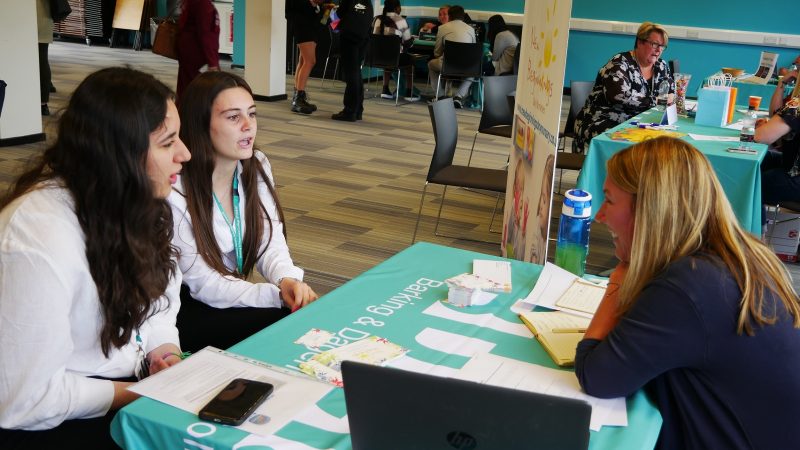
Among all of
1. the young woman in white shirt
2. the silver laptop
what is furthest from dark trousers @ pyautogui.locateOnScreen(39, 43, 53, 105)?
the silver laptop

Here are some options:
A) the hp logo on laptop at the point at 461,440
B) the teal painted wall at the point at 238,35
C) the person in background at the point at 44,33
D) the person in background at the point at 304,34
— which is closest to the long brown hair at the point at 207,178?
the hp logo on laptop at the point at 461,440

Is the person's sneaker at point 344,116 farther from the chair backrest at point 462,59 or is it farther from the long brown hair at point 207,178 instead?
the long brown hair at point 207,178

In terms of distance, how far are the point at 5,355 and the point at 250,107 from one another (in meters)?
1.19

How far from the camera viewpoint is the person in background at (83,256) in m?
1.51

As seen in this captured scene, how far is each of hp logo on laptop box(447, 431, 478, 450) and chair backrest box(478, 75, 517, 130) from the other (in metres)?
4.65

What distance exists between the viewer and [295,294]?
7.72 ft

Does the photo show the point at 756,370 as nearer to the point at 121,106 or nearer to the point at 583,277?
the point at 583,277

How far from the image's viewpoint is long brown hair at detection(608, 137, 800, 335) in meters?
1.52

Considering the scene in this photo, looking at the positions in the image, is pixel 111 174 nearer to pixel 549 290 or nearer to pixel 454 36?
pixel 549 290

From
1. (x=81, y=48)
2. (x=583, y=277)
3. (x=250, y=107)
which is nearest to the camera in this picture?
(x=583, y=277)

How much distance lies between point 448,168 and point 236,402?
3.33 m

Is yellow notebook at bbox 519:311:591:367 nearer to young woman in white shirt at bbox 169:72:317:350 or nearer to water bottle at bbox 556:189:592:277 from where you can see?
water bottle at bbox 556:189:592:277

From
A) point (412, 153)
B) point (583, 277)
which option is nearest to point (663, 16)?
point (412, 153)

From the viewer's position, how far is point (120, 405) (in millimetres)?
1734
